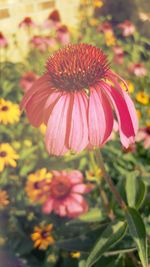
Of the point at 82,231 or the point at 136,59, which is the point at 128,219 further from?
the point at 136,59

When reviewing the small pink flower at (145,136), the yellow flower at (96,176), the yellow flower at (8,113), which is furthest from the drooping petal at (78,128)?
the yellow flower at (8,113)

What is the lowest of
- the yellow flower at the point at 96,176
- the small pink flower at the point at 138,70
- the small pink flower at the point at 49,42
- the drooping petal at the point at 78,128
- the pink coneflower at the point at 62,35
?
the yellow flower at the point at 96,176

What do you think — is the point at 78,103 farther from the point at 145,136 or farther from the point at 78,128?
the point at 145,136

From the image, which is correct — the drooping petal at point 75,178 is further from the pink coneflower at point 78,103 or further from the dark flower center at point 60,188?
the pink coneflower at point 78,103

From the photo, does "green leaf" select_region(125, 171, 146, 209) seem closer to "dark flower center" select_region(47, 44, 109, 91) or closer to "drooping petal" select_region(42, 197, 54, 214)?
"drooping petal" select_region(42, 197, 54, 214)

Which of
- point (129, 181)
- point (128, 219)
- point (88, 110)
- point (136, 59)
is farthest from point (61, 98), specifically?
point (136, 59)

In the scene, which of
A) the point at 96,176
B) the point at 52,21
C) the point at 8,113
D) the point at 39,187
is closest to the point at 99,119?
the point at 96,176
